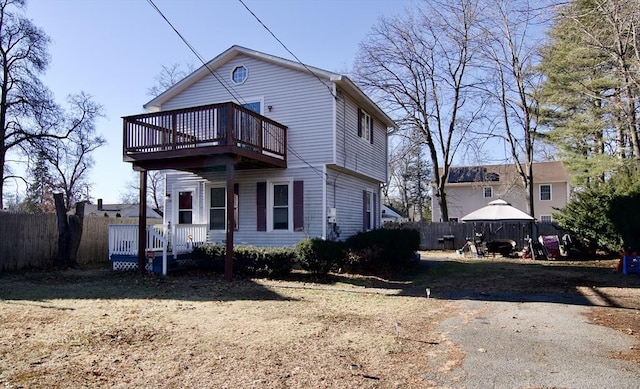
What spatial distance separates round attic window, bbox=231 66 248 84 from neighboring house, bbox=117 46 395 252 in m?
0.03

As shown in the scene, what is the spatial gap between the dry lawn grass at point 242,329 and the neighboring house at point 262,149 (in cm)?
244

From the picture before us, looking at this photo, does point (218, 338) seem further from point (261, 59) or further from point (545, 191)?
point (545, 191)

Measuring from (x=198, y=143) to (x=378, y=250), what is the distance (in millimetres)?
5808

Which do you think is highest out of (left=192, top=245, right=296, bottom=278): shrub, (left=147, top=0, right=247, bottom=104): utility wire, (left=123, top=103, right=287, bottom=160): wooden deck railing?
(left=147, top=0, right=247, bottom=104): utility wire

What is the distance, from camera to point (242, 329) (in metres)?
6.34

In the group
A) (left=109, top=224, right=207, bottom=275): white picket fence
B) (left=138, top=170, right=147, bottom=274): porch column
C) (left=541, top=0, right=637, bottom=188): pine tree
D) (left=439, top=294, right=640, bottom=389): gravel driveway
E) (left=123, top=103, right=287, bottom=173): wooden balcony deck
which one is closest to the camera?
(left=439, top=294, right=640, bottom=389): gravel driveway

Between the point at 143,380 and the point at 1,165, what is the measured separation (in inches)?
1008

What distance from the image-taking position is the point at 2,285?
34.9 feet

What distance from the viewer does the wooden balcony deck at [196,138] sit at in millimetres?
11203

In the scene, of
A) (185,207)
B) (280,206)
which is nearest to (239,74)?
(280,206)

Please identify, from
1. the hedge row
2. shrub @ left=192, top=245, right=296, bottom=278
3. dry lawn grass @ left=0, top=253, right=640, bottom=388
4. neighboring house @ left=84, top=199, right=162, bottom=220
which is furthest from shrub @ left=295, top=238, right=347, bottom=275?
neighboring house @ left=84, top=199, right=162, bottom=220

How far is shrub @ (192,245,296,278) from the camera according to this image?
38.5 feet

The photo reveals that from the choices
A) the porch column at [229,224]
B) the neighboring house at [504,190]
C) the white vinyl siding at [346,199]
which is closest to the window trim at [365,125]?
the white vinyl siding at [346,199]

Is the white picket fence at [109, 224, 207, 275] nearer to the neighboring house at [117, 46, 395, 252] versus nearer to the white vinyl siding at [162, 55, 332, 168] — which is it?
the neighboring house at [117, 46, 395, 252]
